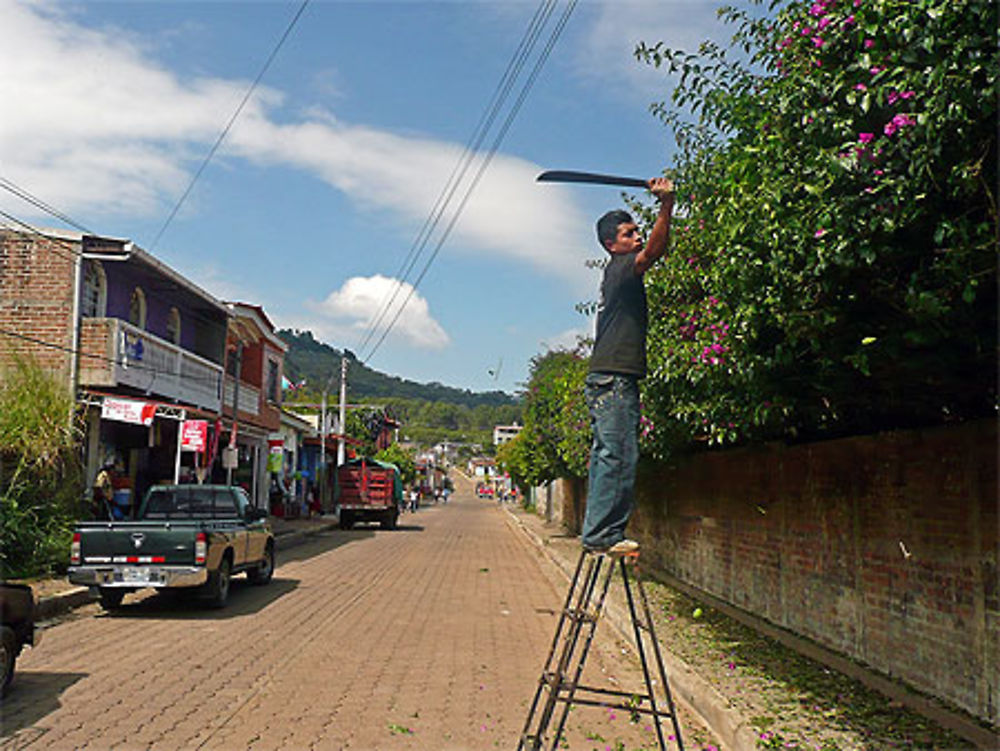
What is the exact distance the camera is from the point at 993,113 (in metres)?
4.27

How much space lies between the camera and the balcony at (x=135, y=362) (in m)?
18.6

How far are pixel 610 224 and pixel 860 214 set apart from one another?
4.32 ft

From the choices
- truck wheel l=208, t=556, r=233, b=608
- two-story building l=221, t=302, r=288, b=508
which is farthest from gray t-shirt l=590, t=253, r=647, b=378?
two-story building l=221, t=302, r=288, b=508

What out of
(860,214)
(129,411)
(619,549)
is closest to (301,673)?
(619,549)

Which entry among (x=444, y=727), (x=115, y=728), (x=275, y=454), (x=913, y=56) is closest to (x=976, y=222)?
(x=913, y=56)

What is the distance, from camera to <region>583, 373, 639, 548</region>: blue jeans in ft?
15.4

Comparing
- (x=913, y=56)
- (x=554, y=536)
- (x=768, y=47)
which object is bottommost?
(x=554, y=536)

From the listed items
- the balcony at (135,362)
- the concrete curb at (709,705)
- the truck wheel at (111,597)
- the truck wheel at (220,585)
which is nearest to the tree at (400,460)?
the balcony at (135,362)

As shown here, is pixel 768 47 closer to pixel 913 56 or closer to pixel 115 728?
pixel 913 56

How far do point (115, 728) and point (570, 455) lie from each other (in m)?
16.6

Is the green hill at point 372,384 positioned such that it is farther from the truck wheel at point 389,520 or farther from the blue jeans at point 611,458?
the blue jeans at point 611,458

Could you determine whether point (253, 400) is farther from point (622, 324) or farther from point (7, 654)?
point (622, 324)

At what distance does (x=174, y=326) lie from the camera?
24.5 m

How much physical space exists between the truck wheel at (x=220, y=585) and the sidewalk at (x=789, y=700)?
5.83 m
